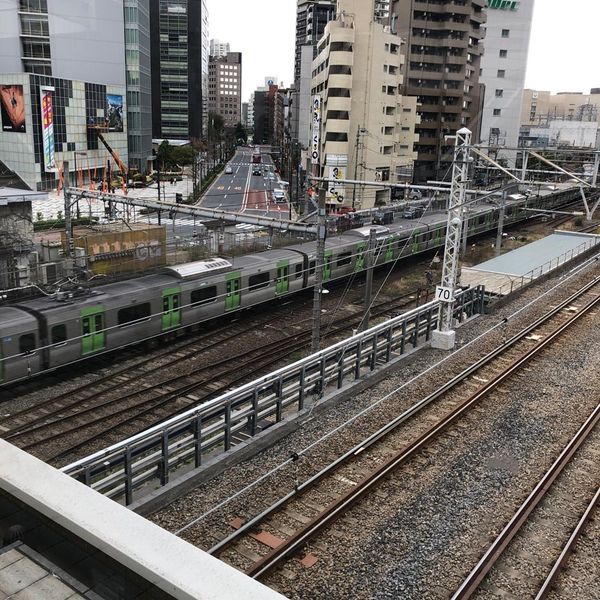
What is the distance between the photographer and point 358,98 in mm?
54406

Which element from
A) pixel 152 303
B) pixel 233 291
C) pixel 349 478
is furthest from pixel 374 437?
pixel 233 291

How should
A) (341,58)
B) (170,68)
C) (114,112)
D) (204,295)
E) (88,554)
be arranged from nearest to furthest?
(88,554)
(204,295)
(341,58)
(114,112)
(170,68)

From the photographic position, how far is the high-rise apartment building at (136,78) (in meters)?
73.2

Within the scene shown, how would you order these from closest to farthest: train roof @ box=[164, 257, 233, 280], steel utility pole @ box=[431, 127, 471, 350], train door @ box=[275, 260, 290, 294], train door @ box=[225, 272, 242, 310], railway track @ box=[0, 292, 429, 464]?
1. railway track @ box=[0, 292, 429, 464]
2. steel utility pole @ box=[431, 127, 471, 350]
3. train roof @ box=[164, 257, 233, 280]
4. train door @ box=[225, 272, 242, 310]
5. train door @ box=[275, 260, 290, 294]

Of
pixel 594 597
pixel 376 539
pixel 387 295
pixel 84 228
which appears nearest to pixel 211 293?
pixel 387 295

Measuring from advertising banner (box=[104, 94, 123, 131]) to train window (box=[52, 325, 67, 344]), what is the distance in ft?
179

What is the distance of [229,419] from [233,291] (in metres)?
10.4

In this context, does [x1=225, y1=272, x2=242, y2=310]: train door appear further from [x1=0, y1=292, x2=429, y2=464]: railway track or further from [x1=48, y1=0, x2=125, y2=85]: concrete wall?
[x1=48, y1=0, x2=125, y2=85]: concrete wall

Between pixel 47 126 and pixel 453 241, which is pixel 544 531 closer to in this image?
pixel 453 241

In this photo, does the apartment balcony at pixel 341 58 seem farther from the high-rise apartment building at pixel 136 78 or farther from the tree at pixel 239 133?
the tree at pixel 239 133

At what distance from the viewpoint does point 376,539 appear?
352 inches

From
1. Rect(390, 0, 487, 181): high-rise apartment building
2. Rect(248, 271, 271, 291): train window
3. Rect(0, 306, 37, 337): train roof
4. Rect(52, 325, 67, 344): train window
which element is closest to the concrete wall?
Rect(390, 0, 487, 181): high-rise apartment building

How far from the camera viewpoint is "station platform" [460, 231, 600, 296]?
26.3 m

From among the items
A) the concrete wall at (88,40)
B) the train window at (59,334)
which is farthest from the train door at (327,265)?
the concrete wall at (88,40)
